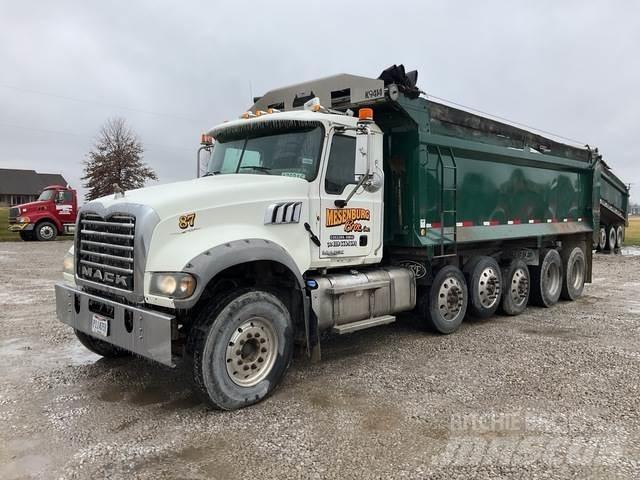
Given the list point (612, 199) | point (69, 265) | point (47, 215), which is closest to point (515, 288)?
point (69, 265)

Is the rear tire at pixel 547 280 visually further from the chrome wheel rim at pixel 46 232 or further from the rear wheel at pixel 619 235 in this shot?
the chrome wheel rim at pixel 46 232

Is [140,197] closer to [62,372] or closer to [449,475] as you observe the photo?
[62,372]

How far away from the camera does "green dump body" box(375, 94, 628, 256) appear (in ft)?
21.2

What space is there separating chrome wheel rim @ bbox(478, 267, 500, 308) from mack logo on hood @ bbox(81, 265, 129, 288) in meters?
5.17

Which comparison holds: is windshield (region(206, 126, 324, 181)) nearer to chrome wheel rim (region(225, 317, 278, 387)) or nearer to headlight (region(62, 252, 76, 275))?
chrome wheel rim (region(225, 317, 278, 387))

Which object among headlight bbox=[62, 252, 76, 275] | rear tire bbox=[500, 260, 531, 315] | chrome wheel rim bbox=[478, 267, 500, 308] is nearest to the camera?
headlight bbox=[62, 252, 76, 275]

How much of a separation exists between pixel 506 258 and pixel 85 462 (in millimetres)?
6971

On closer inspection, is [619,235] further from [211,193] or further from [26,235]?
[26,235]

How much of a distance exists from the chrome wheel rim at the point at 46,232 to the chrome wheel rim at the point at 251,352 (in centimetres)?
2186

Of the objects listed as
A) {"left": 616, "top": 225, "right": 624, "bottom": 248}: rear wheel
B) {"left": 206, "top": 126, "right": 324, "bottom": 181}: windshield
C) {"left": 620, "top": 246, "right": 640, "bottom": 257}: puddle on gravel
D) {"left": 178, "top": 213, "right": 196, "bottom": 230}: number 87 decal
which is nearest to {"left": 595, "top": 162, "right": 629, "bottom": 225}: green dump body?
{"left": 616, "top": 225, "right": 624, "bottom": 248}: rear wheel

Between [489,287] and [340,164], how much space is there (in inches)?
141

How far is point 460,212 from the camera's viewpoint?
720 cm


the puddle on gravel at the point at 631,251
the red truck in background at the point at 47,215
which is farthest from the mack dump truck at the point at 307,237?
the red truck in background at the point at 47,215

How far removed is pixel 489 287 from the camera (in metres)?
7.73
